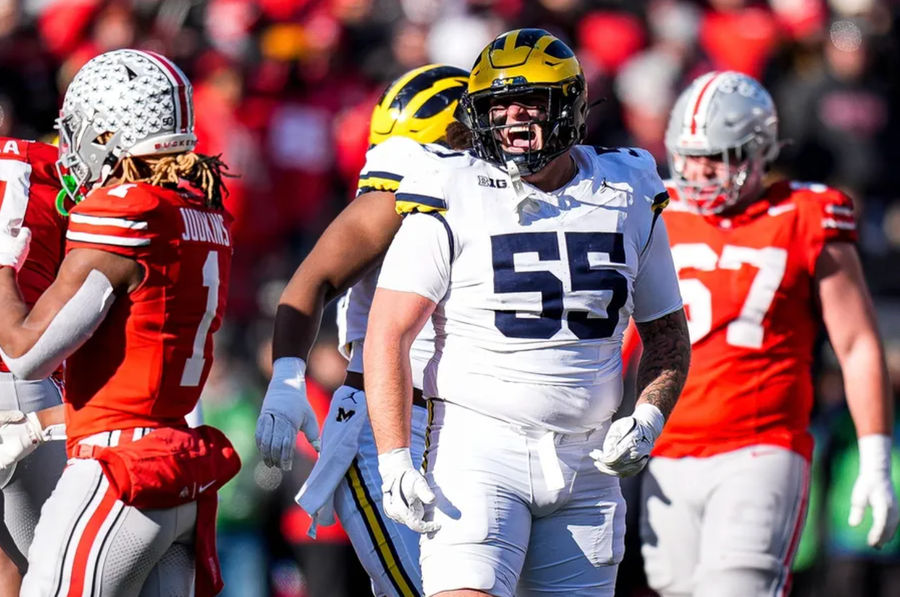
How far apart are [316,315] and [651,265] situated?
92 centimetres

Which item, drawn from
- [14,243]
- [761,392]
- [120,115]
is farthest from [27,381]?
[761,392]

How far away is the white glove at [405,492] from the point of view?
3.81 metres

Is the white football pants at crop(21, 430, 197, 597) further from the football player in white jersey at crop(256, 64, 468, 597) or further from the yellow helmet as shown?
the yellow helmet

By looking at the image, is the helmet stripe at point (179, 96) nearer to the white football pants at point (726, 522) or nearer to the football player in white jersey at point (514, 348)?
the football player in white jersey at point (514, 348)

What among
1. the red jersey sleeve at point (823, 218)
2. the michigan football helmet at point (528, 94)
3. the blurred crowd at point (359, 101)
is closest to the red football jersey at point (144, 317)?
the michigan football helmet at point (528, 94)

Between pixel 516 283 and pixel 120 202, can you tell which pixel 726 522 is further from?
pixel 120 202

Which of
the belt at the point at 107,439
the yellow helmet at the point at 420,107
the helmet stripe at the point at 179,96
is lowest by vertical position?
the belt at the point at 107,439

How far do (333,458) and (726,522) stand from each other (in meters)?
1.70

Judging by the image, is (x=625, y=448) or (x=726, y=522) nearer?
(x=625, y=448)

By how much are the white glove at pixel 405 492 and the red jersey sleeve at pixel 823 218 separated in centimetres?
231

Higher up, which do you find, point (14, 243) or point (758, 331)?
point (14, 243)

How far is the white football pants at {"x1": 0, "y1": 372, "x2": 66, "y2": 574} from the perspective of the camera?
4621 mm

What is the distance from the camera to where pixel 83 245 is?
396 cm

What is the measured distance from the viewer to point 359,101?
32.4 ft
